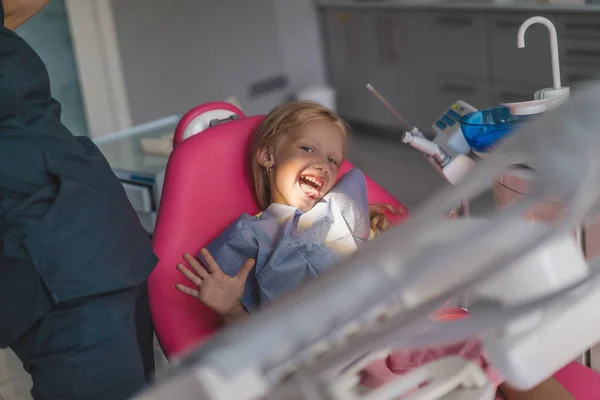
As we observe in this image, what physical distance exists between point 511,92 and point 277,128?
190cm

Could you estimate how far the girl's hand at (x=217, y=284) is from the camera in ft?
4.35

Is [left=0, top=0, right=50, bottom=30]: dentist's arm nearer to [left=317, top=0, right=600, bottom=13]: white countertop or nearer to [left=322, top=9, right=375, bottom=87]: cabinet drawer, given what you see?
[left=317, top=0, right=600, bottom=13]: white countertop

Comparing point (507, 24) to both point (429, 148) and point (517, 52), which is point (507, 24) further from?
point (429, 148)

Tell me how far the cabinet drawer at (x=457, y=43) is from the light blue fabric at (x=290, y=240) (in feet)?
6.28

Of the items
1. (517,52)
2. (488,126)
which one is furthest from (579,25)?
(488,126)

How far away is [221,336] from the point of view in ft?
1.59

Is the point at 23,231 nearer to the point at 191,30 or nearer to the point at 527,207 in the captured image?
the point at 527,207

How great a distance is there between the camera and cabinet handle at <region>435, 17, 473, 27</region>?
129 inches

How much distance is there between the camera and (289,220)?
4.88 feet

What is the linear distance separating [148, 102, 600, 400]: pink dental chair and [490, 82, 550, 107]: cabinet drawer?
64.1 inches

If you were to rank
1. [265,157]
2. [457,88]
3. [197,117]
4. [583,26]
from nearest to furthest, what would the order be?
[265,157], [197,117], [583,26], [457,88]

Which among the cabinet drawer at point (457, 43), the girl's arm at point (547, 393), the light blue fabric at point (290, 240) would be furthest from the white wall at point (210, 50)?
the girl's arm at point (547, 393)

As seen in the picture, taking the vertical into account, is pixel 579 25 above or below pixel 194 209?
above

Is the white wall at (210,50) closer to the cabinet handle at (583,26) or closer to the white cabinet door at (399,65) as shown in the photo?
the white cabinet door at (399,65)
